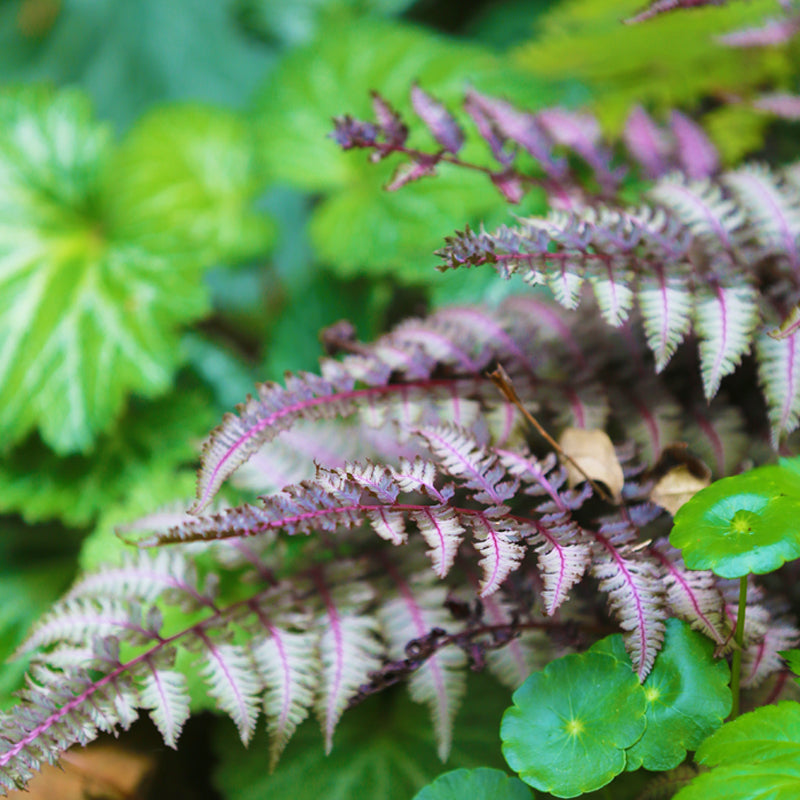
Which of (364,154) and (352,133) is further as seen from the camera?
(364,154)

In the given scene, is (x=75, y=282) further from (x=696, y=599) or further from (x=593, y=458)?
(x=696, y=599)

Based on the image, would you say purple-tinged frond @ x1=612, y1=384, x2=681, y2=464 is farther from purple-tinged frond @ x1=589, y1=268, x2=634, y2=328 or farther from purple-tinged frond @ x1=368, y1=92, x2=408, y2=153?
purple-tinged frond @ x1=368, y1=92, x2=408, y2=153

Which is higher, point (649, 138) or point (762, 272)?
point (649, 138)

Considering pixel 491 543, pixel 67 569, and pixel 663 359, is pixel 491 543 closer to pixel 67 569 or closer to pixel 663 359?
pixel 663 359

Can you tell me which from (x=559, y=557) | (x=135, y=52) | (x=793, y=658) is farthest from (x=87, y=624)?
(x=135, y=52)

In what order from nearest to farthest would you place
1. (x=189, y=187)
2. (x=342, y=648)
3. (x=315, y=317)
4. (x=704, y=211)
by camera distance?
(x=342, y=648) < (x=704, y=211) < (x=315, y=317) < (x=189, y=187)

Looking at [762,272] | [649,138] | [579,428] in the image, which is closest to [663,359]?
[579,428]
